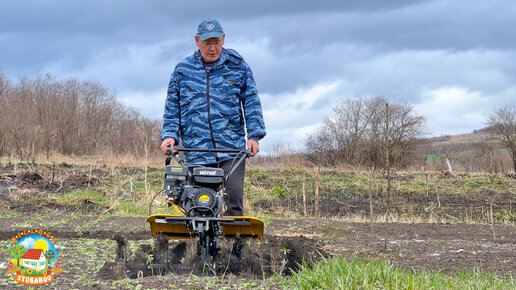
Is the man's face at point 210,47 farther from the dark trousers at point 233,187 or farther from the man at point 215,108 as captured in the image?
the dark trousers at point 233,187

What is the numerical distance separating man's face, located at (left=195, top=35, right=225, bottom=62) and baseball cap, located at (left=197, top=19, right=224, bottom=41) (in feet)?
0.20

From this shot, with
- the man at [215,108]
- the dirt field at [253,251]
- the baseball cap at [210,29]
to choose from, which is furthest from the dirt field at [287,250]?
the baseball cap at [210,29]

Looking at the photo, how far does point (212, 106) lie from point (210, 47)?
Answer: 489 mm

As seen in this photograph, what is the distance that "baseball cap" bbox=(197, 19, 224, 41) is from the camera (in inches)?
194

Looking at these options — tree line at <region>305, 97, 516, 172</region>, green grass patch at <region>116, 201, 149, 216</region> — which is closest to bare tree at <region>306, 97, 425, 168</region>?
tree line at <region>305, 97, 516, 172</region>

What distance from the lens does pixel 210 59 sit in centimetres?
512

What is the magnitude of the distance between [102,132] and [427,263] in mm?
A: 37639

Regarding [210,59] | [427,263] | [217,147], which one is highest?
[210,59]

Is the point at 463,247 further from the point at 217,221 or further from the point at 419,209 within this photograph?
the point at 419,209

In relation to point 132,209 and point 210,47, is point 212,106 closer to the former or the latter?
point 210,47

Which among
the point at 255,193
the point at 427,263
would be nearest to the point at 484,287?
the point at 427,263

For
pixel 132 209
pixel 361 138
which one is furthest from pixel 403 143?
pixel 132 209

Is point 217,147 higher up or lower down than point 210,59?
lower down

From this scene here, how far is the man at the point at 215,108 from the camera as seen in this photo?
5.09 meters
